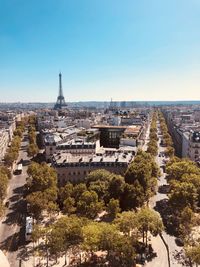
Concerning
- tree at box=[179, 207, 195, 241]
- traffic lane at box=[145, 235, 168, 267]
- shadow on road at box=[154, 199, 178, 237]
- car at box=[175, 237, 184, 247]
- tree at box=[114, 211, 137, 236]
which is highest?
tree at box=[114, 211, 137, 236]

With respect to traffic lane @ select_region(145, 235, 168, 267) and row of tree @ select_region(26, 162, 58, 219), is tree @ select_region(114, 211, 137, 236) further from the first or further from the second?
row of tree @ select_region(26, 162, 58, 219)

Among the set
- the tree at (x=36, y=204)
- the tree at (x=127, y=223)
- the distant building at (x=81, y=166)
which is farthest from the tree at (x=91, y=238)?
the distant building at (x=81, y=166)

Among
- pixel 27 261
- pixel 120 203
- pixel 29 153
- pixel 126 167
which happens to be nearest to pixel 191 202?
pixel 120 203

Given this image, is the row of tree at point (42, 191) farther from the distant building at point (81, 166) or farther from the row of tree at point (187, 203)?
the row of tree at point (187, 203)

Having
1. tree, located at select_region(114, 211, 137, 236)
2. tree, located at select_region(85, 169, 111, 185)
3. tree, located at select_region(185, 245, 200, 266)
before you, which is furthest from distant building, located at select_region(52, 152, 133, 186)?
tree, located at select_region(185, 245, 200, 266)

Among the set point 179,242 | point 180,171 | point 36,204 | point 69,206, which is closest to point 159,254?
point 179,242

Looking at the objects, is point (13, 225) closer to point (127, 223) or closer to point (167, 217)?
point (127, 223)

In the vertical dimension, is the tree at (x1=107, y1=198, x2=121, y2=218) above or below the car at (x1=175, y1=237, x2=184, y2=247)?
above

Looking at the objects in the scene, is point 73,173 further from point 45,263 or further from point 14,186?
point 45,263
